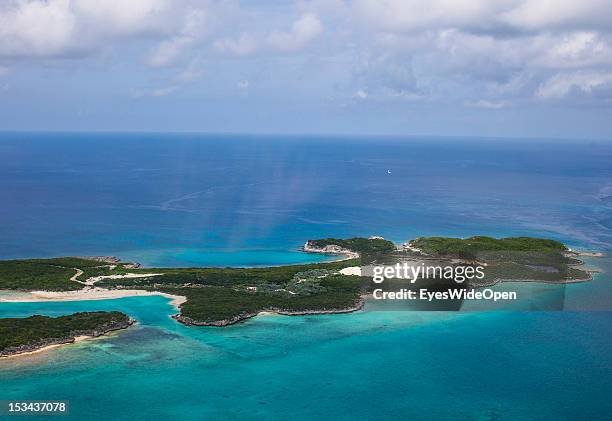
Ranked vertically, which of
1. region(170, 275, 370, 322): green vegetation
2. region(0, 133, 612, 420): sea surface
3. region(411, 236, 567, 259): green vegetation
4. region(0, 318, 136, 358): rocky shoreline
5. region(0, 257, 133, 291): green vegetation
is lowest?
region(0, 133, 612, 420): sea surface

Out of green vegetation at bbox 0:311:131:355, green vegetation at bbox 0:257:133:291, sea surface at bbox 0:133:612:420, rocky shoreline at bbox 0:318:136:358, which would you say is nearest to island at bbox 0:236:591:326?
green vegetation at bbox 0:257:133:291

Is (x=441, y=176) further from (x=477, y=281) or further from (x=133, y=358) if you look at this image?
(x=133, y=358)

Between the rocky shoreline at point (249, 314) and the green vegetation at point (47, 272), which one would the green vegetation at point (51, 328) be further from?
the green vegetation at point (47, 272)

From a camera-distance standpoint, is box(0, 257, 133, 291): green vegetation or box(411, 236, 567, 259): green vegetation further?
box(411, 236, 567, 259): green vegetation

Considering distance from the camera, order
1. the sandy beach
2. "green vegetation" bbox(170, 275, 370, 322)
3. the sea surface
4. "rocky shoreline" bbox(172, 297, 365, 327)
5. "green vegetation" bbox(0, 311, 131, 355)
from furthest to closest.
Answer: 1. the sandy beach
2. "green vegetation" bbox(170, 275, 370, 322)
3. "rocky shoreline" bbox(172, 297, 365, 327)
4. "green vegetation" bbox(0, 311, 131, 355)
5. the sea surface

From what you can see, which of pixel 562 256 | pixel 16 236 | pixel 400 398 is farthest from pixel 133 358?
pixel 16 236

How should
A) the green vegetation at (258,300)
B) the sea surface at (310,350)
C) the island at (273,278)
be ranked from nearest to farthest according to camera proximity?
the sea surface at (310,350)
the green vegetation at (258,300)
the island at (273,278)

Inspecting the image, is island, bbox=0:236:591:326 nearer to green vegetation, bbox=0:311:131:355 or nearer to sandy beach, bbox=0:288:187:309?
sandy beach, bbox=0:288:187:309

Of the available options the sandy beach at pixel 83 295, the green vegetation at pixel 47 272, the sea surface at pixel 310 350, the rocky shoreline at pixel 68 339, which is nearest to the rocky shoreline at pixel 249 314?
the sea surface at pixel 310 350
